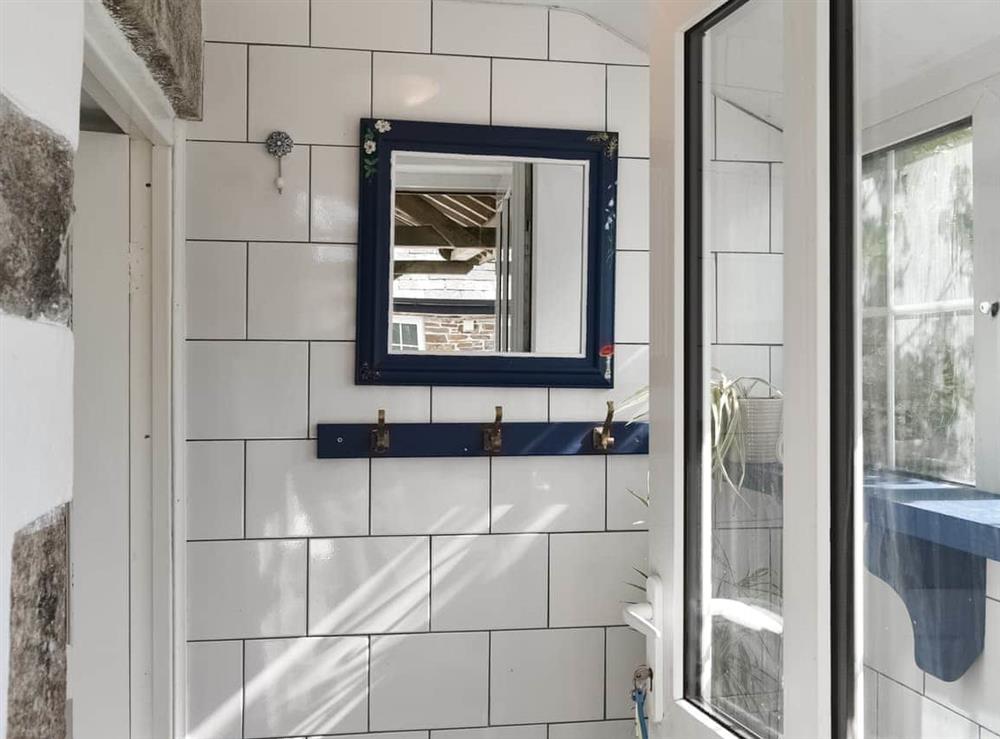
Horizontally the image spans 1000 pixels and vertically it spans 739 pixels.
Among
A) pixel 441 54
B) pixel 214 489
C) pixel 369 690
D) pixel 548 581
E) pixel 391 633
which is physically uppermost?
pixel 441 54

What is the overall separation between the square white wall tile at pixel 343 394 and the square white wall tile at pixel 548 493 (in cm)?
25

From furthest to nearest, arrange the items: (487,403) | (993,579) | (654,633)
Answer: (487,403) < (654,633) < (993,579)

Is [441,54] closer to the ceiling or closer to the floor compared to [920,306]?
closer to the ceiling

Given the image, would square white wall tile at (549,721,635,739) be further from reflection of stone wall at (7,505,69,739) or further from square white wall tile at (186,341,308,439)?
reflection of stone wall at (7,505,69,739)

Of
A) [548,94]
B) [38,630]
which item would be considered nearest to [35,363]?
[38,630]

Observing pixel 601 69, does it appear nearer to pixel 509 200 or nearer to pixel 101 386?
pixel 509 200

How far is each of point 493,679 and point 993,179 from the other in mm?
1613

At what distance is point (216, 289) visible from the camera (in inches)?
74.2

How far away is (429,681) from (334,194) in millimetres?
1059

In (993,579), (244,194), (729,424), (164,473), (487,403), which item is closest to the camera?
(993,579)

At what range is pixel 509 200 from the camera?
199 centimetres

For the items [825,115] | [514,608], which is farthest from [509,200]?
[825,115]

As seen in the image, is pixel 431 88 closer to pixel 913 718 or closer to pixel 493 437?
pixel 493 437

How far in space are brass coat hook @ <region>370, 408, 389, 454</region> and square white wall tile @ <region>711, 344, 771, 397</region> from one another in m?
0.99
